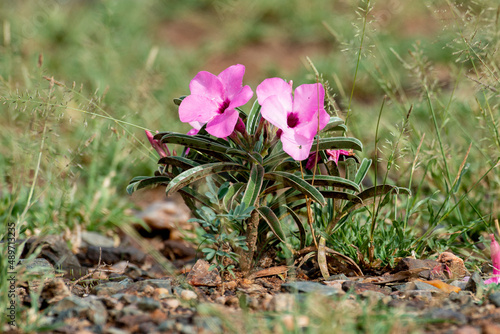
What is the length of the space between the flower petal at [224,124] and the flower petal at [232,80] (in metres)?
0.11

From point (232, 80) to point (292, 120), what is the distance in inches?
9.3

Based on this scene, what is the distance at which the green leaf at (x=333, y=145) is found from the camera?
1797mm

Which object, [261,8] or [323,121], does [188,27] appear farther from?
[323,121]

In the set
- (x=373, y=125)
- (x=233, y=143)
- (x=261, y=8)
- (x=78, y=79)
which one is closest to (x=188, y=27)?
(x=261, y=8)

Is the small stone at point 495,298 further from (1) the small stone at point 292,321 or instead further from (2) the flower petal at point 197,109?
(2) the flower petal at point 197,109

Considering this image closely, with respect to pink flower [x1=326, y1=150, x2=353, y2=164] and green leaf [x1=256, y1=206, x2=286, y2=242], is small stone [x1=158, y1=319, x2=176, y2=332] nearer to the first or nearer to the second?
green leaf [x1=256, y1=206, x2=286, y2=242]

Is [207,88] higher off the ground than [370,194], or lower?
higher

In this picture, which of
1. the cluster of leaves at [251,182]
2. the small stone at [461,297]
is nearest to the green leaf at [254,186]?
the cluster of leaves at [251,182]

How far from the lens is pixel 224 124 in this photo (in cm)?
168

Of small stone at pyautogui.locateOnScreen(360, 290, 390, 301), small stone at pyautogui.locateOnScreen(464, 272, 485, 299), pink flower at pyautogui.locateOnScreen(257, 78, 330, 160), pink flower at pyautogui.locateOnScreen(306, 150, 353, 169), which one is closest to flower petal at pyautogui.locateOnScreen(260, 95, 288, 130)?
pink flower at pyautogui.locateOnScreen(257, 78, 330, 160)

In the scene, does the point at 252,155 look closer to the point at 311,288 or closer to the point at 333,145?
the point at 333,145

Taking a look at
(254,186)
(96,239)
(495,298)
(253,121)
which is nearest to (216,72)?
(96,239)

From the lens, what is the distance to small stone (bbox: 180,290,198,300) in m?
1.70

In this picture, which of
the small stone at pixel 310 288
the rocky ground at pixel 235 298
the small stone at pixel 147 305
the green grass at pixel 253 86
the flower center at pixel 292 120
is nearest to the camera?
the rocky ground at pixel 235 298
